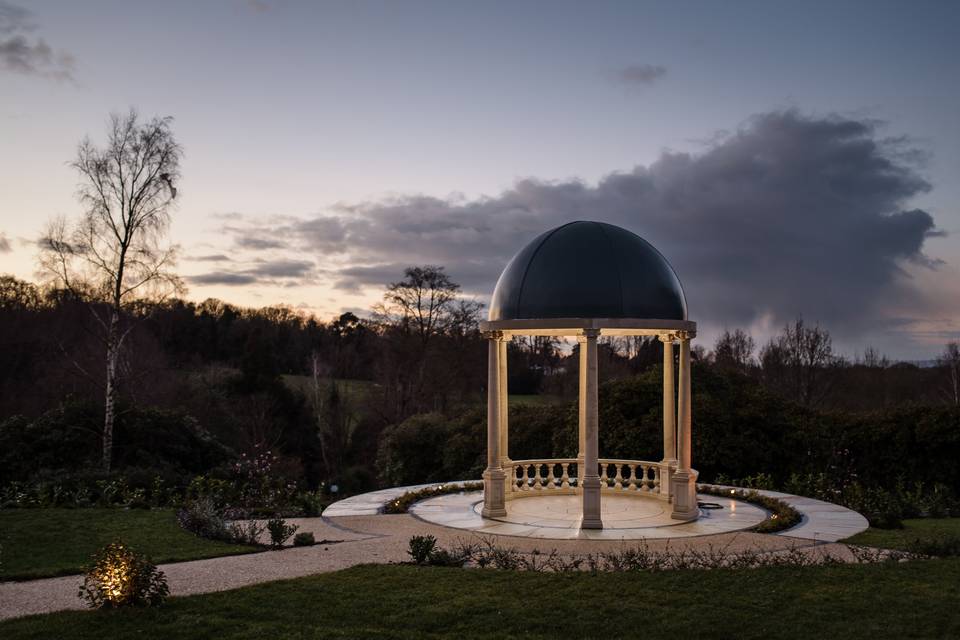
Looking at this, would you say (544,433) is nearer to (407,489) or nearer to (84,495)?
(407,489)

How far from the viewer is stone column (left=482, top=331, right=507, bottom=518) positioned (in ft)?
68.4

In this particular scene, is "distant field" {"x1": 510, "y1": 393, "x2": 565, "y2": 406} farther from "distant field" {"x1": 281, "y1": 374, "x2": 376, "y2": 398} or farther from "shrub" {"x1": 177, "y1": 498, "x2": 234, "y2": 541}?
"shrub" {"x1": 177, "y1": 498, "x2": 234, "y2": 541}

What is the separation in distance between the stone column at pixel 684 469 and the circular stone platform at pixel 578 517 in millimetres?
367

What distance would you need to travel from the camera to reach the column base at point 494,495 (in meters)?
20.8

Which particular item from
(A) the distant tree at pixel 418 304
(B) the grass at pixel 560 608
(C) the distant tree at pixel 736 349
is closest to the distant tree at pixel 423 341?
(A) the distant tree at pixel 418 304

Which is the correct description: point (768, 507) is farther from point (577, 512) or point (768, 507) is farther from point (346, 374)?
point (346, 374)

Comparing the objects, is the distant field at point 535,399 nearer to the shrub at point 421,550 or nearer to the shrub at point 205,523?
the shrub at point 205,523

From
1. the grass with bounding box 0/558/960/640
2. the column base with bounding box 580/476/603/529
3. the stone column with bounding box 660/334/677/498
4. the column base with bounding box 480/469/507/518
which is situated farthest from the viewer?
the stone column with bounding box 660/334/677/498

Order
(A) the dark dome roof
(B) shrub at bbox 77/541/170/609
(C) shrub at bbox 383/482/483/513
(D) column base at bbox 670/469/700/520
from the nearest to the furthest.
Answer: (B) shrub at bbox 77/541/170/609 → (A) the dark dome roof → (D) column base at bbox 670/469/700/520 → (C) shrub at bbox 383/482/483/513

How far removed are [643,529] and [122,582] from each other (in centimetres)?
1249

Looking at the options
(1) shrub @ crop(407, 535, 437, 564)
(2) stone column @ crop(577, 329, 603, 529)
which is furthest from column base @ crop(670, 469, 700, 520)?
(1) shrub @ crop(407, 535, 437, 564)

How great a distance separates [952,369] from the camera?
53750 millimetres

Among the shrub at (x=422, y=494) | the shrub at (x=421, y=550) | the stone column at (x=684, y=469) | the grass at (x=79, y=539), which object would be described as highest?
the stone column at (x=684, y=469)

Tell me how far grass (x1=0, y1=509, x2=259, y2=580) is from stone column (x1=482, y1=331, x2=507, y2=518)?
665cm
